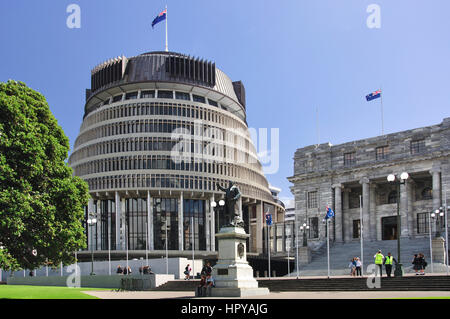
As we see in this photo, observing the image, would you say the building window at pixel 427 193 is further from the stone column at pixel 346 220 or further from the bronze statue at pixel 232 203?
the bronze statue at pixel 232 203

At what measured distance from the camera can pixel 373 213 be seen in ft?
233

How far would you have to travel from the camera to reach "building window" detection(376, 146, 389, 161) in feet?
231

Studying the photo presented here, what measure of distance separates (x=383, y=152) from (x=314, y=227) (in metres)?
13.7

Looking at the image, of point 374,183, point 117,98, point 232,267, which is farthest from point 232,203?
point 117,98

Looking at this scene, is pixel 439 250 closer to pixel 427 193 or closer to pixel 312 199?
pixel 427 193

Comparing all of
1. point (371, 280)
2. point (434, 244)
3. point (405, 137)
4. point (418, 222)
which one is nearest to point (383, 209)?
point (418, 222)

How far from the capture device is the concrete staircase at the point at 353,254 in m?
58.2

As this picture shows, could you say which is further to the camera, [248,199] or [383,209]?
[248,199]

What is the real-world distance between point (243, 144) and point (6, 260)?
8349 centimetres

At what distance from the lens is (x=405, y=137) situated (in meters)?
68.4

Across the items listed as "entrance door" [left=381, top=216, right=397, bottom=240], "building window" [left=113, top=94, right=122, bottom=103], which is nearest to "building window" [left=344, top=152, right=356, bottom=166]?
"entrance door" [left=381, top=216, right=397, bottom=240]

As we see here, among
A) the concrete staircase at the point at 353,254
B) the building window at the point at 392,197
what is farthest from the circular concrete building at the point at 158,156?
the building window at the point at 392,197

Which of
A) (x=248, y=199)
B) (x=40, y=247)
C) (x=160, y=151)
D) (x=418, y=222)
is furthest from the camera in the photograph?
(x=248, y=199)
